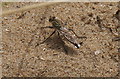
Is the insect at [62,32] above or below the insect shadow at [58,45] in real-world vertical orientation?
above

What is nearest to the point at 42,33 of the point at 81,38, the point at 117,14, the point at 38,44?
the point at 38,44

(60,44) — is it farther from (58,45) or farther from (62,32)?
(62,32)

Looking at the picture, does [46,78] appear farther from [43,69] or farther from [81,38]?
[81,38]

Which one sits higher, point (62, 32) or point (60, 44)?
point (62, 32)

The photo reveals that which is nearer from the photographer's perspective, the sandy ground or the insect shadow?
the sandy ground

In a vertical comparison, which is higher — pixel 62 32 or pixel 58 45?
pixel 62 32

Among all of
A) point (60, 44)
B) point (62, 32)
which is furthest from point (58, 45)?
point (62, 32)

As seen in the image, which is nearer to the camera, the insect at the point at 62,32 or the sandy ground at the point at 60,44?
the sandy ground at the point at 60,44

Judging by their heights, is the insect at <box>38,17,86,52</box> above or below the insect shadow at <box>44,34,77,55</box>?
above
